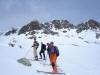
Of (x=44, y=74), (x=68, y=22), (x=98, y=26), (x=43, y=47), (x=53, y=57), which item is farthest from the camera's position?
(x=68, y=22)

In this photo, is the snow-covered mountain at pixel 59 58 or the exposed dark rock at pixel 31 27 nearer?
the snow-covered mountain at pixel 59 58

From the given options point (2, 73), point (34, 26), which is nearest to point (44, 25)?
point (34, 26)

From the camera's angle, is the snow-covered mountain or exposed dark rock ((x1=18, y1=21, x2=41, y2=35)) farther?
exposed dark rock ((x1=18, y1=21, x2=41, y2=35))

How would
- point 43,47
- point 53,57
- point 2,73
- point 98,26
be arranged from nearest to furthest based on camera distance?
point 2,73 < point 53,57 < point 43,47 < point 98,26

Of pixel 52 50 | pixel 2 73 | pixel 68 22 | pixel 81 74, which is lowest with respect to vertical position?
pixel 81 74

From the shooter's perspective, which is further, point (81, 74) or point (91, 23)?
point (91, 23)

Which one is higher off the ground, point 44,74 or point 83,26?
point 83,26

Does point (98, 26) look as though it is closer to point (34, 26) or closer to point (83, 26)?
point (83, 26)

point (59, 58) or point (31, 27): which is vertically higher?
point (31, 27)

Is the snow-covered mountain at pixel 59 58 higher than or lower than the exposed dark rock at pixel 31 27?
lower

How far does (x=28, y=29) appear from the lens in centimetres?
7556

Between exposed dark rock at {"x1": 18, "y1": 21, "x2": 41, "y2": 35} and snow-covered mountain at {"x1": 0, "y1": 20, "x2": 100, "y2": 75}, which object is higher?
exposed dark rock at {"x1": 18, "y1": 21, "x2": 41, "y2": 35}

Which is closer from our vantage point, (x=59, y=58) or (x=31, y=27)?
(x=59, y=58)

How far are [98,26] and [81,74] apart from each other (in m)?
87.4
